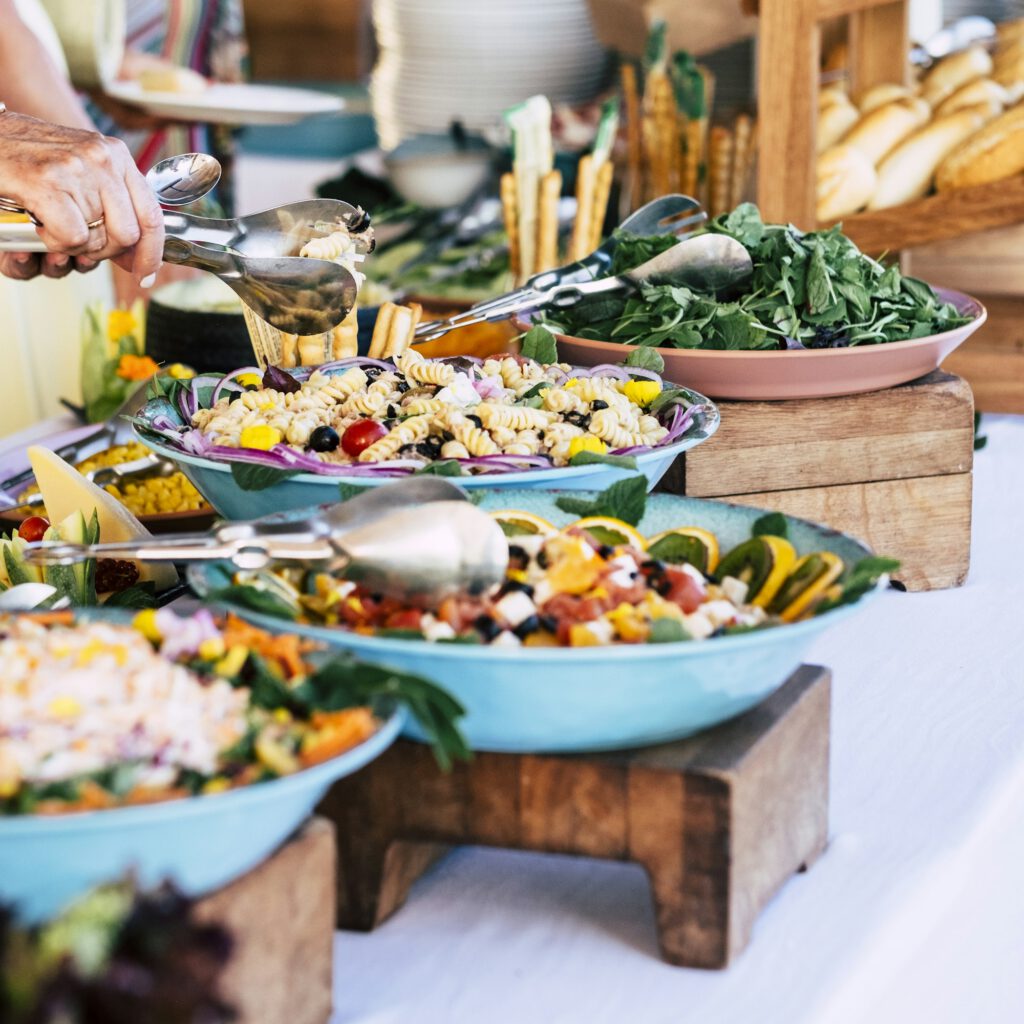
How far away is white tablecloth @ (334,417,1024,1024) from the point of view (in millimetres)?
716

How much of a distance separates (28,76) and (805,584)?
1.77m

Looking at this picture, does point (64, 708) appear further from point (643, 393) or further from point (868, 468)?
point (868, 468)

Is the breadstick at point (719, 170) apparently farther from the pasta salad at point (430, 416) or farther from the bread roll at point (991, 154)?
the pasta salad at point (430, 416)

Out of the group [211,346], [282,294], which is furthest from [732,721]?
[211,346]

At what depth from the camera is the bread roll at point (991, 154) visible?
6.14 ft

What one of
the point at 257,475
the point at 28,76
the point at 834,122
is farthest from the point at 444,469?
the point at 28,76

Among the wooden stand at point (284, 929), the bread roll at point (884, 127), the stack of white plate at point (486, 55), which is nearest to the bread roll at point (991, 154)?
the bread roll at point (884, 127)

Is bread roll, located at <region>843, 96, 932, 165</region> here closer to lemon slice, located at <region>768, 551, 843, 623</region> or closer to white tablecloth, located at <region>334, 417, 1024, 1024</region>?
white tablecloth, located at <region>334, 417, 1024, 1024</region>

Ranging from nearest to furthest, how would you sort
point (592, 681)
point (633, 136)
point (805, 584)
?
point (592, 681)
point (805, 584)
point (633, 136)

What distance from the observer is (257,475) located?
102 cm

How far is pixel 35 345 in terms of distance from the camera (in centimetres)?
260

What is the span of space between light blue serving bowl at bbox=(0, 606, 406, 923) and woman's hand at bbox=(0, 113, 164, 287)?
715 mm

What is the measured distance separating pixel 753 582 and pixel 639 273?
698 millimetres

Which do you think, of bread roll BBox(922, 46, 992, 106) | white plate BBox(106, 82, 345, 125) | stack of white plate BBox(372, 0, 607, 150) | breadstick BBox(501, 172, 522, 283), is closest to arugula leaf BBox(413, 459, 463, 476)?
breadstick BBox(501, 172, 522, 283)
